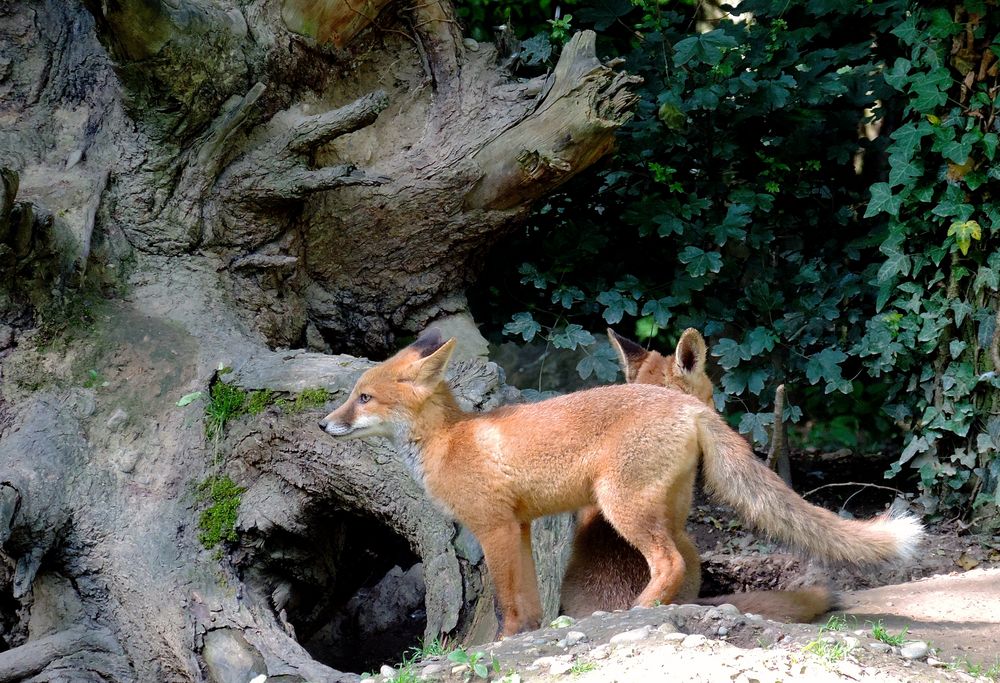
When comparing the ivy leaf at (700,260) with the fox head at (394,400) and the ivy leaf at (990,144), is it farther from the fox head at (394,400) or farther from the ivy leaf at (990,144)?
the fox head at (394,400)

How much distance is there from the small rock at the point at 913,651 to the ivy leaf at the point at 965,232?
3.37 metres

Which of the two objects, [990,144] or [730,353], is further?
[730,353]

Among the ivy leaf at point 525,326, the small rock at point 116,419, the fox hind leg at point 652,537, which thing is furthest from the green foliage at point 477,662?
the ivy leaf at point 525,326

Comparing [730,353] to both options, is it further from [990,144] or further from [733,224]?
[990,144]

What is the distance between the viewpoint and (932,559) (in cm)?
650

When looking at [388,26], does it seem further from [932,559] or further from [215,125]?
[932,559]

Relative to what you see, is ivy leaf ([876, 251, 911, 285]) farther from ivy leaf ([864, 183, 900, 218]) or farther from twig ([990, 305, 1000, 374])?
twig ([990, 305, 1000, 374])

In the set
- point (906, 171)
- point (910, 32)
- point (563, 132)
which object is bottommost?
point (906, 171)

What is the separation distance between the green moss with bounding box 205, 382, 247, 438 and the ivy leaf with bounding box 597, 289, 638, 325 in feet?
9.68

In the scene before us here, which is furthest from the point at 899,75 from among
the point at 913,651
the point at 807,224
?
the point at 913,651

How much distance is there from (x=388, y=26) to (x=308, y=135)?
1431 mm

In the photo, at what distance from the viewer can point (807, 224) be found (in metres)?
8.15

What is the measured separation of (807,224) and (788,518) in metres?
4.28

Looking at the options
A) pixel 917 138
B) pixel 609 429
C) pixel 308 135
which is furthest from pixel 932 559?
pixel 308 135
